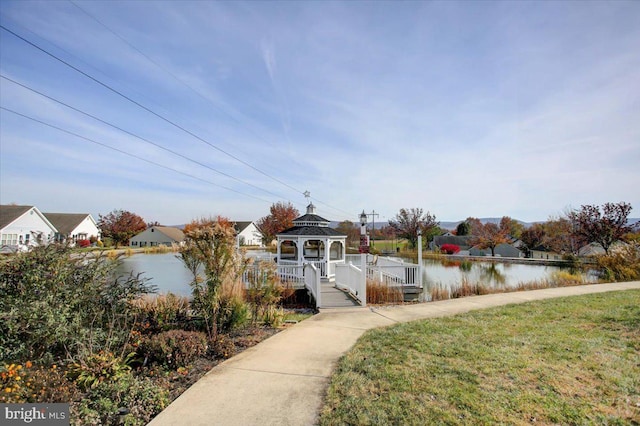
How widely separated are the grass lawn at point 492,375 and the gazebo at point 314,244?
7.62 metres

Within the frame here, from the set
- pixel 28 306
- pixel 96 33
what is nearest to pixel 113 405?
pixel 28 306

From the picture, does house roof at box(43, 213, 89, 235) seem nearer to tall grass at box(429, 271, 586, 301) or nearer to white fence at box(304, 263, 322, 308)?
white fence at box(304, 263, 322, 308)

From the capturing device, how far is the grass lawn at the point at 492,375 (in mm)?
2863

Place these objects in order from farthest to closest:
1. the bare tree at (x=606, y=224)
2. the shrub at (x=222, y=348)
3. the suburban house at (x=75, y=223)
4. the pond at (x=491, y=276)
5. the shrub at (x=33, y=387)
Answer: the suburban house at (x=75, y=223)
the bare tree at (x=606, y=224)
the pond at (x=491, y=276)
the shrub at (x=222, y=348)
the shrub at (x=33, y=387)

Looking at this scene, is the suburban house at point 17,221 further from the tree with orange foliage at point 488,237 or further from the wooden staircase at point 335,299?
the tree with orange foliage at point 488,237

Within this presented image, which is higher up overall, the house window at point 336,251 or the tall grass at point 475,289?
the house window at point 336,251

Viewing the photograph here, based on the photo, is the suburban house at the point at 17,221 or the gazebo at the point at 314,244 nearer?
the gazebo at the point at 314,244

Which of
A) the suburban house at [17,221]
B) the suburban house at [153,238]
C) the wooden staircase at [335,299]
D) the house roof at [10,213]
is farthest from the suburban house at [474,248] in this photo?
the house roof at [10,213]

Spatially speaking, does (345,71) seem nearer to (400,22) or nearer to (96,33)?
(400,22)

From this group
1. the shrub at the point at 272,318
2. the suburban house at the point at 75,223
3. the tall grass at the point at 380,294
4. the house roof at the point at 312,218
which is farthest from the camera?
the suburban house at the point at 75,223

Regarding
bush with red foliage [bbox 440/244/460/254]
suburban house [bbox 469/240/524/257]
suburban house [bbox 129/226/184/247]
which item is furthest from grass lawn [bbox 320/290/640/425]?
suburban house [bbox 129/226/184/247]

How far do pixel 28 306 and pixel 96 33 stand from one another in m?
5.69

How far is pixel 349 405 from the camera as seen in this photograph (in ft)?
10.1

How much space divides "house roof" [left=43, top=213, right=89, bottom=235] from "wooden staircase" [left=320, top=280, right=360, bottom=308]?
4584 cm
